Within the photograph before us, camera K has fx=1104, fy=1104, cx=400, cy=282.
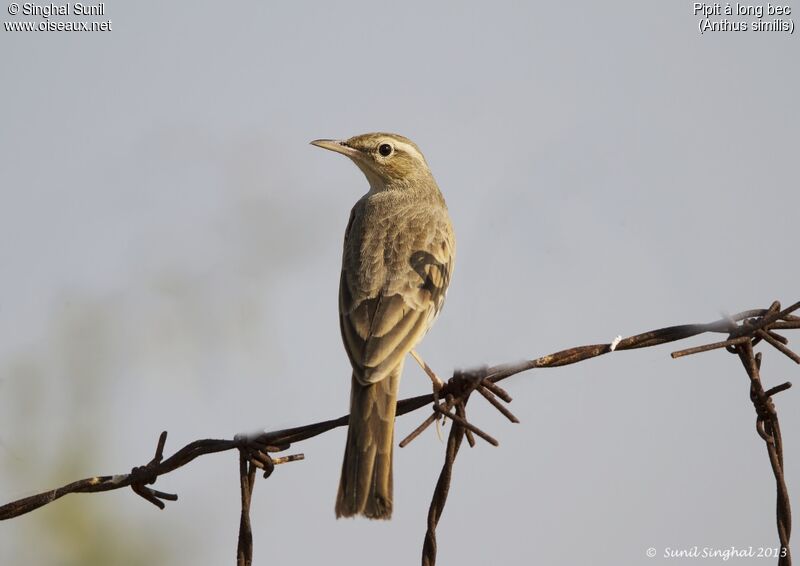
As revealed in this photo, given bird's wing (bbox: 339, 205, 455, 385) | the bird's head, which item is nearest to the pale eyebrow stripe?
the bird's head

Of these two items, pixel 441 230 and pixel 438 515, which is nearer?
pixel 438 515

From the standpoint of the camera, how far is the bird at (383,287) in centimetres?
565

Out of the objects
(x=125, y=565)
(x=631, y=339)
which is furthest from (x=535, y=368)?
(x=125, y=565)

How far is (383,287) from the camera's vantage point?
679cm

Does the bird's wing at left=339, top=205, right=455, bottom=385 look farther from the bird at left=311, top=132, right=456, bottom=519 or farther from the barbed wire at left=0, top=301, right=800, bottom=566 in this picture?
the barbed wire at left=0, top=301, right=800, bottom=566

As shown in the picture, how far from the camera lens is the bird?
5652 mm

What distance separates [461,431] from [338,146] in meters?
4.51

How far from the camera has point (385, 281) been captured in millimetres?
6859

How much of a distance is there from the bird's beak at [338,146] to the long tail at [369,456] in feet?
11.0

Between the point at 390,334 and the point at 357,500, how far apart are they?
1076 millimetres

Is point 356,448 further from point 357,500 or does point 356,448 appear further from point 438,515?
point 438,515

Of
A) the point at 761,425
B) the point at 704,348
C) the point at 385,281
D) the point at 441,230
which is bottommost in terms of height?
the point at 761,425

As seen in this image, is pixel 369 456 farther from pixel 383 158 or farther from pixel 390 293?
pixel 383 158

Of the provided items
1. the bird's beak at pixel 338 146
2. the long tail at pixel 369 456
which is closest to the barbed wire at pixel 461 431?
the long tail at pixel 369 456
